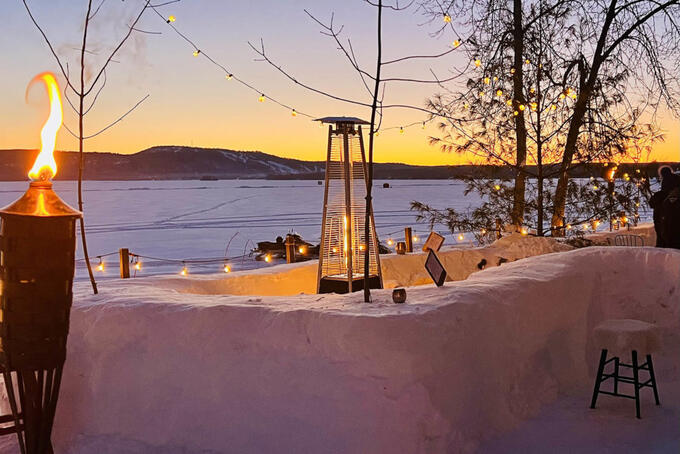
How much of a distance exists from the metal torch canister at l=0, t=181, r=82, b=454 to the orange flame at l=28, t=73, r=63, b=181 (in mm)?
71

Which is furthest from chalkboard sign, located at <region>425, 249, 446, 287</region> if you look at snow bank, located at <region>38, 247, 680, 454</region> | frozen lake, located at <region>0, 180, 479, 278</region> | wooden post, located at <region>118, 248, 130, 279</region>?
frozen lake, located at <region>0, 180, 479, 278</region>

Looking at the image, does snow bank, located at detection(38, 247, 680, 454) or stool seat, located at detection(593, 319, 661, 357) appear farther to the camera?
stool seat, located at detection(593, 319, 661, 357)

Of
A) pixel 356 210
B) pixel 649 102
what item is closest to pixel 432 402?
pixel 356 210

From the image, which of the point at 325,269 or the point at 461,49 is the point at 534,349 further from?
the point at 461,49

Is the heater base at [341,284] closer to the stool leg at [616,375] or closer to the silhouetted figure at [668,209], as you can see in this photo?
the stool leg at [616,375]

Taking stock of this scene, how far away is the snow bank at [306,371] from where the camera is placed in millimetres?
3836

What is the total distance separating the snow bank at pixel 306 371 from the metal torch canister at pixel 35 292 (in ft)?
3.59

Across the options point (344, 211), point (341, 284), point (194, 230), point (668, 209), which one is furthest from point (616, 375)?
point (194, 230)

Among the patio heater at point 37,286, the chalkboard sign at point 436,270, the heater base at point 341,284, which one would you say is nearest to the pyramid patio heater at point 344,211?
the heater base at point 341,284

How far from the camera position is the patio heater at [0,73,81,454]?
10.1ft

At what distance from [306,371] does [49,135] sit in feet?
6.71

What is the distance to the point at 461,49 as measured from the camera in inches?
441

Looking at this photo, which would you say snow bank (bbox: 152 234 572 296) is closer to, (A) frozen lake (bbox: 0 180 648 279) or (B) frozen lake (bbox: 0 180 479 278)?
(A) frozen lake (bbox: 0 180 648 279)

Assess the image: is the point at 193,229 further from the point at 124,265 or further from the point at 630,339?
the point at 630,339
